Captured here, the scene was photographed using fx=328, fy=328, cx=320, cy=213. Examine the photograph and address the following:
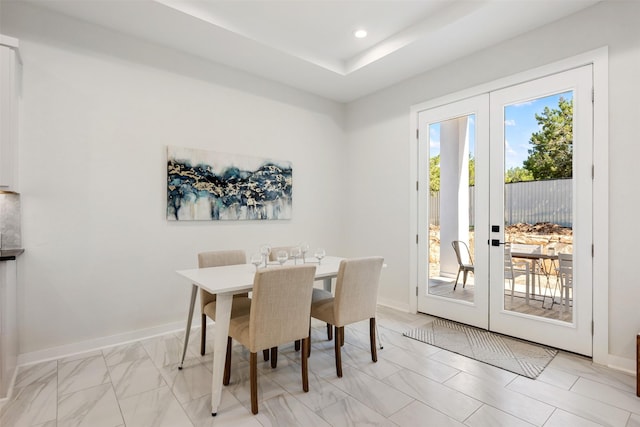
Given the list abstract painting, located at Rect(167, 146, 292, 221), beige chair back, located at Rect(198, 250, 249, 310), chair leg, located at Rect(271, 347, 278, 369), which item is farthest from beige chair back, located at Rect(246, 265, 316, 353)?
abstract painting, located at Rect(167, 146, 292, 221)

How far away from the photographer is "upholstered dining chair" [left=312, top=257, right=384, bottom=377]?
2.46m

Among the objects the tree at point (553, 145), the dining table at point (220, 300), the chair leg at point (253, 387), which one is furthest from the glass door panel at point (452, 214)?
the chair leg at point (253, 387)

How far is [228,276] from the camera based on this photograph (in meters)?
2.42

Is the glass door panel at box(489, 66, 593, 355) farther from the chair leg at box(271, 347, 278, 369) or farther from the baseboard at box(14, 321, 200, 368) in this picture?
the baseboard at box(14, 321, 200, 368)

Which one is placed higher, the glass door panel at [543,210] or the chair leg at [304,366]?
the glass door panel at [543,210]

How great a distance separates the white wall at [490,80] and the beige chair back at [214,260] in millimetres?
2090

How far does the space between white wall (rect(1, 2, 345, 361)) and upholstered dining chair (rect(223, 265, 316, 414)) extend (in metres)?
1.52

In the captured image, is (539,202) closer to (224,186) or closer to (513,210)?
(513,210)

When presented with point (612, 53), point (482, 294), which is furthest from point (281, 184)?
point (612, 53)

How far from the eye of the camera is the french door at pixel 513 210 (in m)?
2.78

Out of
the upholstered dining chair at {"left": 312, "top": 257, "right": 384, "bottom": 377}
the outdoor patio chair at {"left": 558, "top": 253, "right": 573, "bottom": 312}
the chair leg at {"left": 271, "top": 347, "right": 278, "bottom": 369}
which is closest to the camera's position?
the upholstered dining chair at {"left": 312, "top": 257, "right": 384, "bottom": 377}

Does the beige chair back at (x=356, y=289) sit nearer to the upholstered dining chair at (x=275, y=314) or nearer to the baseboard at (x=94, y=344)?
the upholstered dining chair at (x=275, y=314)

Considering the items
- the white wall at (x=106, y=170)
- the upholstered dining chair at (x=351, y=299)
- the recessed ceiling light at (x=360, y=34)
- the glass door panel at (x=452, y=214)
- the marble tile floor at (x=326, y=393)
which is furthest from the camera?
the glass door panel at (x=452, y=214)

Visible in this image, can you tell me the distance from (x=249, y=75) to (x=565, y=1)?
312 centimetres
